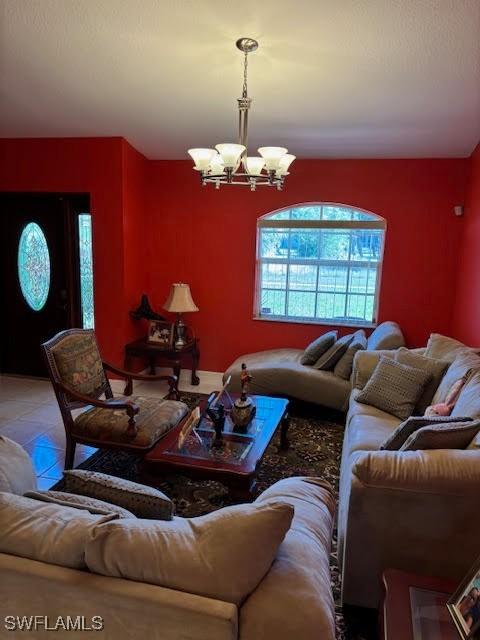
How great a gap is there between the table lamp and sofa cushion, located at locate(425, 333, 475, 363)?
2.41m

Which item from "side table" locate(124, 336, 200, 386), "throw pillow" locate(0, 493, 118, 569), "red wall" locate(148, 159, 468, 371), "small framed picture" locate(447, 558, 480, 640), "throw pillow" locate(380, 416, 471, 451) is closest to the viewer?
"throw pillow" locate(0, 493, 118, 569)

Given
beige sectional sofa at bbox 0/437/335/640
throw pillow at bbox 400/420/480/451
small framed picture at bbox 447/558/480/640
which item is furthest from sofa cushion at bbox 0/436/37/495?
throw pillow at bbox 400/420/480/451

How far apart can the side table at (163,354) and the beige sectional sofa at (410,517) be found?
9.33 ft

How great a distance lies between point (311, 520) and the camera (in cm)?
149

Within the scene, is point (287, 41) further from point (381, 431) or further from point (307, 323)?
point (307, 323)

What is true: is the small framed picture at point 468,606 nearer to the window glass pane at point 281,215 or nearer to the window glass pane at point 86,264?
the window glass pane at point 281,215

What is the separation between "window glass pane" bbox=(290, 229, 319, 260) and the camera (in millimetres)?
4695

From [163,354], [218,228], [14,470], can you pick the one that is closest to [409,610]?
[14,470]

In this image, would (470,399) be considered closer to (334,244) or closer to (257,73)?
(257,73)

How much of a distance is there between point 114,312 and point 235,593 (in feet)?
12.5

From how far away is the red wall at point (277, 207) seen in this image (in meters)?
4.31

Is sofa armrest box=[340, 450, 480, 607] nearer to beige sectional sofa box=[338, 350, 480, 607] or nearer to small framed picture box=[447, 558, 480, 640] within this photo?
beige sectional sofa box=[338, 350, 480, 607]

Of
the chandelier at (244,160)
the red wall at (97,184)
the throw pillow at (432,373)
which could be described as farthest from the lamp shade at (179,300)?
the throw pillow at (432,373)

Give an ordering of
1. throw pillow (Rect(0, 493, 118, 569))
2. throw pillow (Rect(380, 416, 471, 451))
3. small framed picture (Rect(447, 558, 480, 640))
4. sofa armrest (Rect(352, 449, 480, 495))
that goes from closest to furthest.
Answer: throw pillow (Rect(0, 493, 118, 569))
small framed picture (Rect(447, 558, 480, 640))
sofa armrest (Rect(352, 449, 480, 495))
throw pillow (Rect(380, 416, 471, 451))
